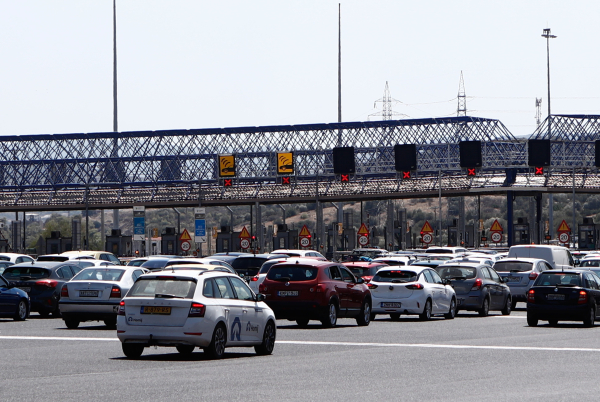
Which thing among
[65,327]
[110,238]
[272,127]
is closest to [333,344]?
[65,327]

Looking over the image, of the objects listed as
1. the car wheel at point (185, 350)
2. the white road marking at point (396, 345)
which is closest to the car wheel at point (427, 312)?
the white road marking at point (396, 345)

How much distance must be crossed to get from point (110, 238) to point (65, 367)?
5210 cm

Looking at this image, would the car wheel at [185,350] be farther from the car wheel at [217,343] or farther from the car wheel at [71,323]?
the car wheel at [71,323]

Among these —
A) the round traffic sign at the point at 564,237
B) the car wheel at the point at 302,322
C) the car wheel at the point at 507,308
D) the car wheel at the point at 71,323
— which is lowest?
the car wheel at the point at 507,308

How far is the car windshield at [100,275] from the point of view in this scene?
24.8 m

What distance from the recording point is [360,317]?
26031mm

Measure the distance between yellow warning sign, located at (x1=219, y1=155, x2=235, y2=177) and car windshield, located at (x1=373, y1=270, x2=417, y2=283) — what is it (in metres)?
38.6

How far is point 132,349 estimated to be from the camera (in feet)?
56.5

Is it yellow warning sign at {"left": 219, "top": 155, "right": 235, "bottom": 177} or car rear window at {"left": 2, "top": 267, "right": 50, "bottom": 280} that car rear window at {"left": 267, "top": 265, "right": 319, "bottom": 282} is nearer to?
→ car rear window at {"left": 2, "top": 267, "right": 50, "bottom": 280}

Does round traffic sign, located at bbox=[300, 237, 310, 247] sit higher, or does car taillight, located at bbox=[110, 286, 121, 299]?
car taillight, located at bbox=[110, 286, 121, 299]

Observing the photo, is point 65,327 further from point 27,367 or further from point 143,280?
point 27,367

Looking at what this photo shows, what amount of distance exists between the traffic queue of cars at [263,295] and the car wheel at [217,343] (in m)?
0.02

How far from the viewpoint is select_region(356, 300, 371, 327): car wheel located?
26.0m

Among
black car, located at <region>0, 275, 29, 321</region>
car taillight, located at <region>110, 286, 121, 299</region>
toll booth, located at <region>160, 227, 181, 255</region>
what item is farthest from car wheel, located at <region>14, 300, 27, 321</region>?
toll booth, located at <region>160, 227, 181, 255</region>
